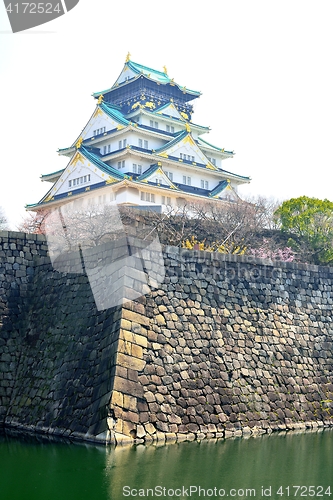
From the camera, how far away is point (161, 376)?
9.94m

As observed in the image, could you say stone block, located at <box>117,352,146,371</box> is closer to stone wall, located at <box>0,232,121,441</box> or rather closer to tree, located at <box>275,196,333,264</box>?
stone wall, located at <box>0,232,121,441</box>

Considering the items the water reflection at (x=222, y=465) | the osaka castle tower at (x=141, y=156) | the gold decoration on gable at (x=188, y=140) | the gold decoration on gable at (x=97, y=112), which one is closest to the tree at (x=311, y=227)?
the osaka castle tower at (x=141, y=156)

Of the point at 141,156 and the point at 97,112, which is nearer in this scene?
the point at 141,156

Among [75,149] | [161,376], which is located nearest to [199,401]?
[161,376]

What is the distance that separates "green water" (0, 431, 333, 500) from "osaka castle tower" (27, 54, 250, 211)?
57.7 ft

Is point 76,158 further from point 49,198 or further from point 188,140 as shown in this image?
point 188,140

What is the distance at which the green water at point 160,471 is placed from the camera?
727 centimetres

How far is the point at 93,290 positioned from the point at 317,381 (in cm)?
452

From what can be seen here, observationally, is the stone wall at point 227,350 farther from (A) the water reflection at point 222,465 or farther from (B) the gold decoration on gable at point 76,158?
(B) the gold decoration on gable at point 76,158

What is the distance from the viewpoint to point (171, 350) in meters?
10.4

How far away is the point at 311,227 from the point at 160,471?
13.4 metres

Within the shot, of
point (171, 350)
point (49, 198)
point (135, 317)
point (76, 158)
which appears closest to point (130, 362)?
point (135, 317)

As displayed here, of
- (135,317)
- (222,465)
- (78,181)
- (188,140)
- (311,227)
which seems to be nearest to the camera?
(222,465)

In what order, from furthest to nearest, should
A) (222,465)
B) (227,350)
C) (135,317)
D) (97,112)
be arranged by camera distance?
(97,112) < (227,350) < (135,317) < (222,465)
